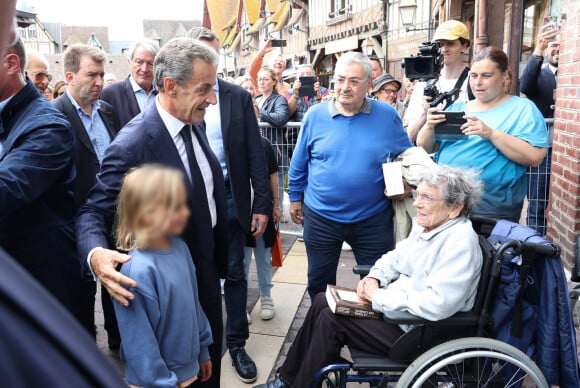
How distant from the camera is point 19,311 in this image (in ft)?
1.53

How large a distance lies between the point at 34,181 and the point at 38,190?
0.04 meters

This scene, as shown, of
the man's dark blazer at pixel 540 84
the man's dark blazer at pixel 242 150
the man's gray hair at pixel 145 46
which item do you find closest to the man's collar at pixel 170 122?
the man's dark blazer at pixel 242 150

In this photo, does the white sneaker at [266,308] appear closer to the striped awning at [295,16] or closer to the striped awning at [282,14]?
the striped awning at [295,16]

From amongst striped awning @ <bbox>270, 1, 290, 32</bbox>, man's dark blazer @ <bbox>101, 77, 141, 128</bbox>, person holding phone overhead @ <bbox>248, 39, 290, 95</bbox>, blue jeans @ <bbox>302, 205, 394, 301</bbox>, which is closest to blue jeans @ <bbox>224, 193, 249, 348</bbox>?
blue jeans @ <bbox>302, 205, 394, 301</bbox>

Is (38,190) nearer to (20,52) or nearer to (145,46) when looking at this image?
(20,52)

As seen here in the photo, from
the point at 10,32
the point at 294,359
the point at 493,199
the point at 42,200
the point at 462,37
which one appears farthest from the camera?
the point at 462,37

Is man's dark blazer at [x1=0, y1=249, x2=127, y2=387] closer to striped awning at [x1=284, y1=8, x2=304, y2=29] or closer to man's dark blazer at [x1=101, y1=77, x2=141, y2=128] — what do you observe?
man's dark blazer at [x1=101, y1=77, x2=141, y2=128]

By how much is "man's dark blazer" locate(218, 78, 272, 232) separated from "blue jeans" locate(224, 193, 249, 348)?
96 millimetres

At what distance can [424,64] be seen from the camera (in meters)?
3.88

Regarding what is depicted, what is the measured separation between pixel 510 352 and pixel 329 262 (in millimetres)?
1283

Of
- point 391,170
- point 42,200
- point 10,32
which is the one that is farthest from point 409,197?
point 10,32

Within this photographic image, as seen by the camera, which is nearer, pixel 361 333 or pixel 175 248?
pixel 175 248

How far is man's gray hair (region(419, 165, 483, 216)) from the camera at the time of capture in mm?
2539

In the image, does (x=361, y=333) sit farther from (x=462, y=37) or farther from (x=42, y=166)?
(x=462, y=37)
